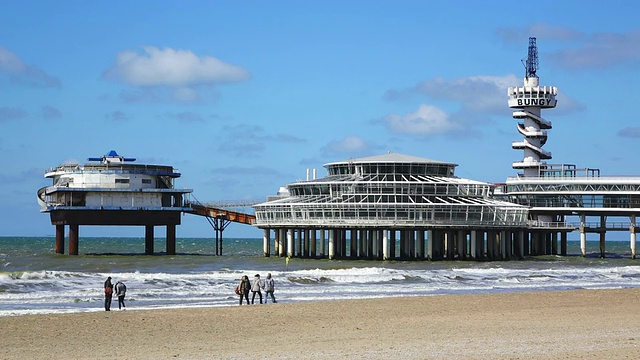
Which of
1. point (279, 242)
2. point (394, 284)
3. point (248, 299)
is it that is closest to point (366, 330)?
point (248, 299)

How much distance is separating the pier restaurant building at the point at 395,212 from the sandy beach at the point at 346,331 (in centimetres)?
4031

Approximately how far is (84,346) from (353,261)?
186 ft

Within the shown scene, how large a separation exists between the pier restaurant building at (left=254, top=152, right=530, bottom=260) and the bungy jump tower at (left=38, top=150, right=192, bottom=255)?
293 inches

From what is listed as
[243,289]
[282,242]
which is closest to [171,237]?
[282,242]

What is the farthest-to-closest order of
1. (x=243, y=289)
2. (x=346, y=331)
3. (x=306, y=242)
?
1. (x=306, y=242)
2. (x=243, y=289)
3. (x=346, y=331)

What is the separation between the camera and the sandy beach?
28.0 m

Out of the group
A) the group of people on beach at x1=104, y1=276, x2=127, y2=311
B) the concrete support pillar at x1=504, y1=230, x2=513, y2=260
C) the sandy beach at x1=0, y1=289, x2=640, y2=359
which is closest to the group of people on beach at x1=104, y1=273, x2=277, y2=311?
the group of people on beach at x1=104, y1=276, x2=127, y2=311

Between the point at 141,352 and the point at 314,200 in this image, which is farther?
the point at 314,200

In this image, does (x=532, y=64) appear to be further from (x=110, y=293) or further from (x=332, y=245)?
(x=110, y=293)

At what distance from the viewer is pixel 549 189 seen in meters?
100

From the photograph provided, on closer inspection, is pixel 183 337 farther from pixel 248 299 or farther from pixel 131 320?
pixel 248 299

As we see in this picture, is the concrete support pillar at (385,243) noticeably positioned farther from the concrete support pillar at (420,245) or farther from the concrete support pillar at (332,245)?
the concrete support pillar at (332,245)

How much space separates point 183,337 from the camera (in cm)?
3189

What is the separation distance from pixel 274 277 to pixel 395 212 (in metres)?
24.4
